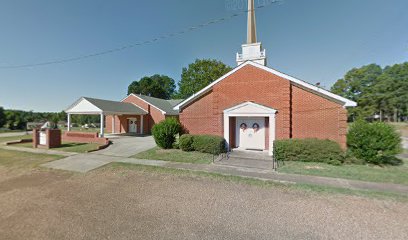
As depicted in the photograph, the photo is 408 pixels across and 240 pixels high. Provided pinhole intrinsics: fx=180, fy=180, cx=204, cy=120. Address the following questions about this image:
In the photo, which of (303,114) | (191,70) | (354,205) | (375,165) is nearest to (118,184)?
(354,205)

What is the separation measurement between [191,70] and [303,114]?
3252 centimetres

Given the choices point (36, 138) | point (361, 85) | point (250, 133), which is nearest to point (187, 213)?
point (250, 133)

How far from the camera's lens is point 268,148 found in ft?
39.5

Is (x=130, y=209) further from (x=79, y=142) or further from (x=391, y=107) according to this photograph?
(x=391, y=107)

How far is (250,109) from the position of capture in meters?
11.6

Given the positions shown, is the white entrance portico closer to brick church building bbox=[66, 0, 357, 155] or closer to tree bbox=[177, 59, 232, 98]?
brick church building bbox=[66, 0, 357, 155]

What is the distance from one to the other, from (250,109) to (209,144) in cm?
348

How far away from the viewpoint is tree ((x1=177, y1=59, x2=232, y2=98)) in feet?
123

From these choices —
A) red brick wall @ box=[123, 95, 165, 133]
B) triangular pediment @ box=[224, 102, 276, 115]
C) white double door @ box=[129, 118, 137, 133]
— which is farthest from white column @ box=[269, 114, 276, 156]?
white double door @ box=[129, 118, 137, 133]

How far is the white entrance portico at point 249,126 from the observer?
1134 cm

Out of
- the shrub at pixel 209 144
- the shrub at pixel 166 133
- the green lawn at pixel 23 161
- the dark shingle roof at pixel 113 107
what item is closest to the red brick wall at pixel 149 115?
the dark shingle roof at pixel 113 107

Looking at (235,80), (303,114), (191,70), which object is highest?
(191,70)

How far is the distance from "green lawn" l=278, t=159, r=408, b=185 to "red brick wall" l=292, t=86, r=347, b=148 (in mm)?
2093

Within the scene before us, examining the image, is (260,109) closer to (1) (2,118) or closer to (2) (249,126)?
(2) (249,126)
